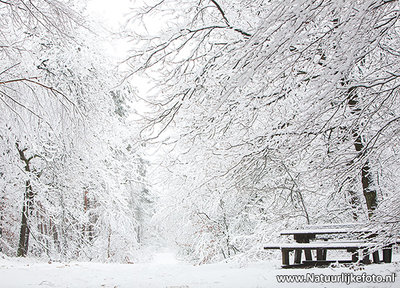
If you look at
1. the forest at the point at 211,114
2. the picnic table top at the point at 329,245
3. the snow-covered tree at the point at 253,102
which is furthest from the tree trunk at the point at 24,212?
the picnic table top at the point at 329,245

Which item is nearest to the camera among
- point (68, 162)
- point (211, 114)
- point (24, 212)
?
point (211, 114)

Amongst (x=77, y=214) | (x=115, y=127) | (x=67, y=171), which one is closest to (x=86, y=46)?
(x=115, y=127)

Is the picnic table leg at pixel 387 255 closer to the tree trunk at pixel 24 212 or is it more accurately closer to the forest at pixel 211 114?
the forest at pixel 211 114

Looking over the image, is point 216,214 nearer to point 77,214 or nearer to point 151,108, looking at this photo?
point 77,214

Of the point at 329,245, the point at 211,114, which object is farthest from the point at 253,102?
the point at 329,245

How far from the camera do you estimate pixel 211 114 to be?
14.7ft

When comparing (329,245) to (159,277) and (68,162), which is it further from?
(68,162)

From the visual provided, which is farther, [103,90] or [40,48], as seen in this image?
[103,90]

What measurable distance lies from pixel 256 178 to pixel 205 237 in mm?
8402

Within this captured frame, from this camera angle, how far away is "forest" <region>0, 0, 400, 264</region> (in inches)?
160

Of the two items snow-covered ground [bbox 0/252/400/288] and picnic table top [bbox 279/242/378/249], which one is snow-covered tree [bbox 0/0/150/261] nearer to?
snow-covered ground [bbox 0/252/400/288]

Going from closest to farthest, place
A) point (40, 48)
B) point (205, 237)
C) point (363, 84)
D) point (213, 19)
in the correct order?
point (363, 84)
point (213, 19)
point (40, 48)
point (205, 237)

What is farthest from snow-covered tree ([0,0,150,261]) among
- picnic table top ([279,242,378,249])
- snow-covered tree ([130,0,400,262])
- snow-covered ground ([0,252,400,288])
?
picnic table top ([279,242,378,249])

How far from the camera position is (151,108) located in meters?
6.45
